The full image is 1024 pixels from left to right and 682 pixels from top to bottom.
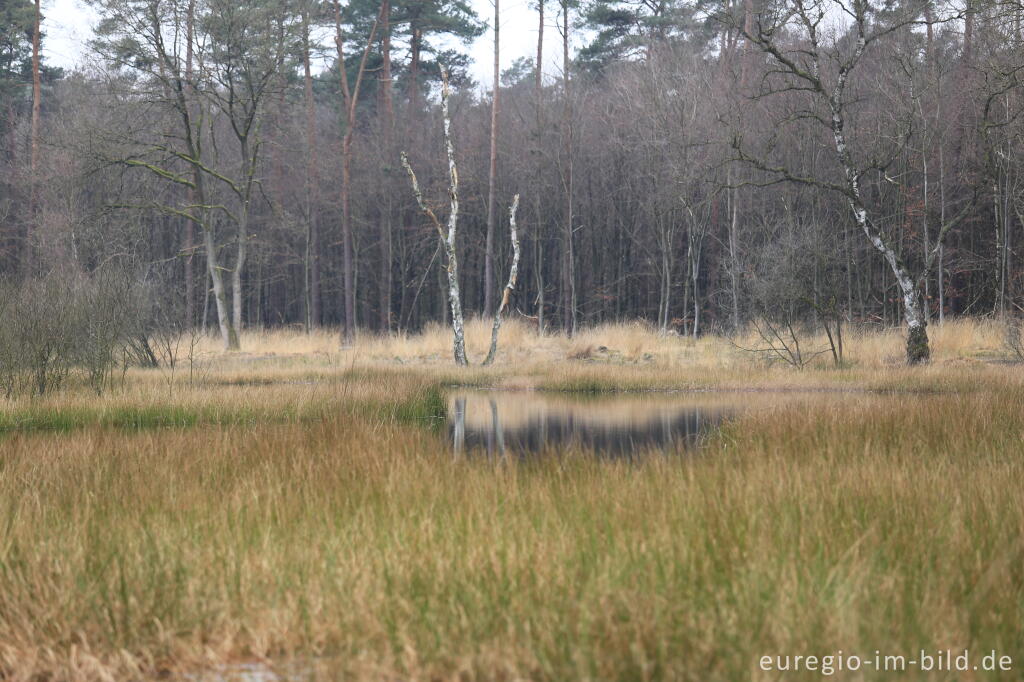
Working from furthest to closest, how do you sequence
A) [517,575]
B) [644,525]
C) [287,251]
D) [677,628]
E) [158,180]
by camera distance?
[287,251], [158,180], [644,525], [517,575], [677,628]

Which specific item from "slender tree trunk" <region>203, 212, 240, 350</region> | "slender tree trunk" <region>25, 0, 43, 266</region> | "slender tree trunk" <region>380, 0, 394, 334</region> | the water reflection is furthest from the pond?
"slender tree trunk" <region>25, 0, 43, 266</region>

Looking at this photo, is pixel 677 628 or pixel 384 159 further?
pixel 384 159

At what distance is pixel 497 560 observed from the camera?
12.1 feet

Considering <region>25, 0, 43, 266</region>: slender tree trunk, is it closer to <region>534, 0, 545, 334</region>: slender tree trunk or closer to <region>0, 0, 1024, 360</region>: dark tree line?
<region>0, 0, 1024, 360</region>: dark tree line

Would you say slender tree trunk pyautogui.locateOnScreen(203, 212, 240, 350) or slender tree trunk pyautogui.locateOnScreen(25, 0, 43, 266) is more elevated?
slender tree trunk pyautogui.locateOnScreen(25, 0, 43, 266)

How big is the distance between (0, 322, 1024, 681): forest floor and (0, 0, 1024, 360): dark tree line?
37.4ft

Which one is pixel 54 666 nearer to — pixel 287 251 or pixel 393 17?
pixel 393 17

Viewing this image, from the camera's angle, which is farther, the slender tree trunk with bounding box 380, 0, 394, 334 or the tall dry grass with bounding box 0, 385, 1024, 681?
the slender tree trunk with bounding box 380, 0, 394, 334

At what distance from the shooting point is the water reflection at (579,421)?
9.09 metres

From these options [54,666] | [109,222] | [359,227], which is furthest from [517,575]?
[359,227]

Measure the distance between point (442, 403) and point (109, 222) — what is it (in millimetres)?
20611

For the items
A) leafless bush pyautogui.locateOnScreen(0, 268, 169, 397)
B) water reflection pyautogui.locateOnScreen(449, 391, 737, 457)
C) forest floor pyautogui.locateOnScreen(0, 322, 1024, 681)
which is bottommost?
water reflection pyautogui.locateOnScreen(449, 391, 737, 457)

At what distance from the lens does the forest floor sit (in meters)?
2.95

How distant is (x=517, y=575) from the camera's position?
3500mm
